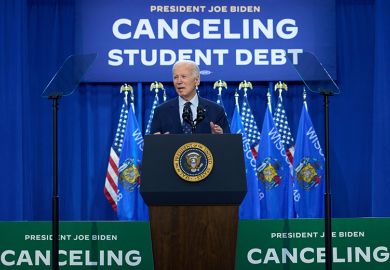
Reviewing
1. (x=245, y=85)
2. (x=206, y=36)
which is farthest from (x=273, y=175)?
(x=206, y=36)

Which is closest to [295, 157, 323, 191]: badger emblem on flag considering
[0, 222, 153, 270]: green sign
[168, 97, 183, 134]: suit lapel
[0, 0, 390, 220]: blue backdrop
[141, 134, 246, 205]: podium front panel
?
[0, 0, 390, 220]: blue backdrop

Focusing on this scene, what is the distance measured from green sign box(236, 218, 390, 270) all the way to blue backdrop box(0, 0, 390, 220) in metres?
3.16

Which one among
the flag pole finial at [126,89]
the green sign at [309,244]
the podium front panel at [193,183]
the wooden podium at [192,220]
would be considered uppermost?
the flag pole finial at [126,89]

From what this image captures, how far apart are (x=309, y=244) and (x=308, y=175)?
3117mm

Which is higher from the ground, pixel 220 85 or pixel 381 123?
pixel 220 85

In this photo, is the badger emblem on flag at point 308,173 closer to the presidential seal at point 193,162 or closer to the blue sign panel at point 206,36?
the blue sign panel at point 206,36

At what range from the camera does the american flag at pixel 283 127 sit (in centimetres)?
786

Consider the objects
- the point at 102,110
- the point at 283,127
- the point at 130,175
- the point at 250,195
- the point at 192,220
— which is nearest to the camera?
the point at 192,220

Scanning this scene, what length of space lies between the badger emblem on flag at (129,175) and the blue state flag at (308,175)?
5.94ft

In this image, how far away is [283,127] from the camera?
7898 mm

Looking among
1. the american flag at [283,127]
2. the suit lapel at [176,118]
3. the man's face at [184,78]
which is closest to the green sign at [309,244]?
A: the suit lapel at [176,118]

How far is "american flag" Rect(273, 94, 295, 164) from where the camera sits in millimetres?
7863

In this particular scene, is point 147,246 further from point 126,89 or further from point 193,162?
point 126,89

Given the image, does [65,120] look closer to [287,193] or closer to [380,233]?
[287,193]
